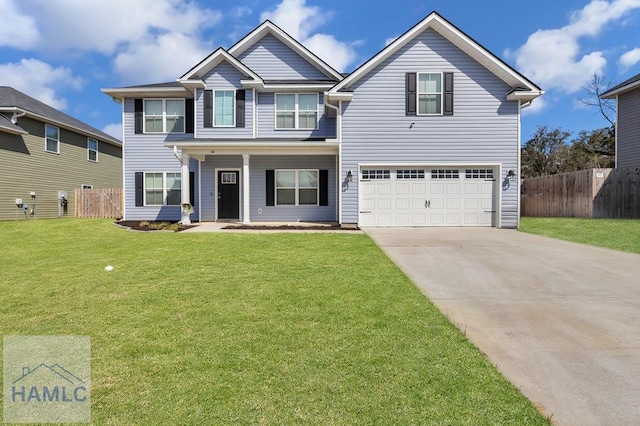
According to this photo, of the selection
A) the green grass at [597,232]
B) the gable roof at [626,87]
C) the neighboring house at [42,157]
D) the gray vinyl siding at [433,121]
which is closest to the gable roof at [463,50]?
the gray vinyl siding at [433,121]

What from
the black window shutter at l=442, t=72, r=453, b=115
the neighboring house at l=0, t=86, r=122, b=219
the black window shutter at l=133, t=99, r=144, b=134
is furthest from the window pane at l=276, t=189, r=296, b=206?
the neighboring house at l=0, t=86, r=122, b=219

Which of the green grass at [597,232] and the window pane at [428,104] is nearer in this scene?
the green grass at [597,232]

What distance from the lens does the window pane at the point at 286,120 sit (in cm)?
1466

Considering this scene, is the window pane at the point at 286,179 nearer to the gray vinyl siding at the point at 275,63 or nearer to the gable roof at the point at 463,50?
the gable roof at the point at 463,50

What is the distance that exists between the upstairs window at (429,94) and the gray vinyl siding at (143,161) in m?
10.4

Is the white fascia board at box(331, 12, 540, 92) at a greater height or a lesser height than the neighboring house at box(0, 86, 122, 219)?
greater

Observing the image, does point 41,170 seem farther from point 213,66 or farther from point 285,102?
point 285,102

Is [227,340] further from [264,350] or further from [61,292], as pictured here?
[61,292]

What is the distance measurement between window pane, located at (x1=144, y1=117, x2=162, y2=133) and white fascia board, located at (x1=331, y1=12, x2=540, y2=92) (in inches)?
319

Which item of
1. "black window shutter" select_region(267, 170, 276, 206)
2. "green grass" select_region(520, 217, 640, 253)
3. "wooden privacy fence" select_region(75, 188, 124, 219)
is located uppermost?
"black window shutter" select_region(267, 170, 276, 206)

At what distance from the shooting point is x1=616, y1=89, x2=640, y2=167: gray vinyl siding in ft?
54.2

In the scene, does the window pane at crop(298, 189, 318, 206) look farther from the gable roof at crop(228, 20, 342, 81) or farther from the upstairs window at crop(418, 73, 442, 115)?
the upstairs window at crop(418, 73, 442, 115)

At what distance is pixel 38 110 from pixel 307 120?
14576 mm

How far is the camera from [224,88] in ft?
46.5
